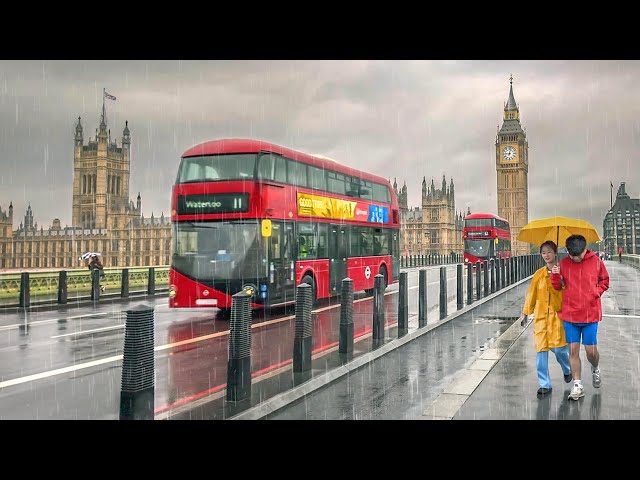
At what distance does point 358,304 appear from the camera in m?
14.6

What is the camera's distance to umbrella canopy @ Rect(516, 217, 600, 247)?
6156 mm

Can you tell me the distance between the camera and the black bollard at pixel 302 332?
6227 mm

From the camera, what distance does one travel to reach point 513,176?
11856 cm

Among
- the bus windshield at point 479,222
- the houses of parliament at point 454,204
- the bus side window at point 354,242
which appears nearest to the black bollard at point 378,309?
the bus side window at point 354,242

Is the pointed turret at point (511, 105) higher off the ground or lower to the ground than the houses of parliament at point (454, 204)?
higher

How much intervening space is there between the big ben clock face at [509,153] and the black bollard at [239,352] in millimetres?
122869

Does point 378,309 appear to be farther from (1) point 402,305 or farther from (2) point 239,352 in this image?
(2) point 239,352

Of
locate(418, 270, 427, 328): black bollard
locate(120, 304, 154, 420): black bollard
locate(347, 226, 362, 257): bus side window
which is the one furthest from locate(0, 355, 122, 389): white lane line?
locate(347, 226, 362, 257): bus side window

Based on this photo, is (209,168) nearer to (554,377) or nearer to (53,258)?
(554,377)

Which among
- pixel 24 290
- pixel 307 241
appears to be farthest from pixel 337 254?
pixel 24 290

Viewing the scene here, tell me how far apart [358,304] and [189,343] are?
6710mm

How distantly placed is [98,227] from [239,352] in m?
105

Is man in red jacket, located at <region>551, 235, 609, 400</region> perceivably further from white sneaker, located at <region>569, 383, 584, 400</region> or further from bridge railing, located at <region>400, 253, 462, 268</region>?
bridge railing, located at <region>400, 253, 462, 268</region>

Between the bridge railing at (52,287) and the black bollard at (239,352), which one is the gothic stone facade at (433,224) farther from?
the black bollard at (239,352)
